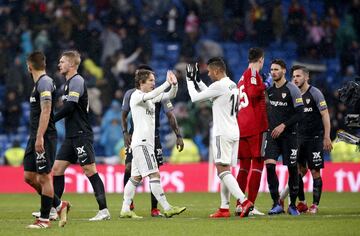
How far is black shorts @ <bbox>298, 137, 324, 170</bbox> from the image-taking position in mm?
15914

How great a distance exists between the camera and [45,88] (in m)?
12.5

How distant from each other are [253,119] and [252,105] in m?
0.22

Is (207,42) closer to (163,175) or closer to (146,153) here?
(163,175)

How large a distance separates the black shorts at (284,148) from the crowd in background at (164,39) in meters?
9.90

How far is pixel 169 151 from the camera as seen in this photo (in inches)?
979

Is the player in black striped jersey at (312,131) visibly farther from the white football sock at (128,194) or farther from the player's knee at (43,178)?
the player's knee at (43,178)

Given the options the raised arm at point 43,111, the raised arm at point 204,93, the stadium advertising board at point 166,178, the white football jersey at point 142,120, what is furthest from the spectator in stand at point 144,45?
the raised arm at point 43,111

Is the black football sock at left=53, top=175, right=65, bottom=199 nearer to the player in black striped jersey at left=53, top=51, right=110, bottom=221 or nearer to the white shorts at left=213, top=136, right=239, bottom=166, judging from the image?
the player in black striped jersey at left=53, top=51, right=110, bottom=221

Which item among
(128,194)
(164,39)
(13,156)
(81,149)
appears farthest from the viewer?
(164,39)

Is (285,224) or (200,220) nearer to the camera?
(285,224)

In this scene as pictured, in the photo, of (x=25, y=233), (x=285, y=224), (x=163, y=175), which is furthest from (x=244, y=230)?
(x=163, y=175)

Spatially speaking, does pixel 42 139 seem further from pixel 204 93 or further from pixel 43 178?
pixel 204 93

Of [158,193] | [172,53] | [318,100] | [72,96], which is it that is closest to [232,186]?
[158,193]

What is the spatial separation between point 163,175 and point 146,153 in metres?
8.99
